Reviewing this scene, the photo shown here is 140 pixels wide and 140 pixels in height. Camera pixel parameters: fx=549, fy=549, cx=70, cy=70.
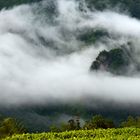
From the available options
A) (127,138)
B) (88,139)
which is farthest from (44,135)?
(127,138)

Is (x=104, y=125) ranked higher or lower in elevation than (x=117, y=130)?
higher

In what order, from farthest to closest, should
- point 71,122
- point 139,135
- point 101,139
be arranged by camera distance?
point 71,122 < point 139,135 < point 101,139

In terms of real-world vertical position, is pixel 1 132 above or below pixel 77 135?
above

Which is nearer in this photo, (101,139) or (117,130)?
(101,139)

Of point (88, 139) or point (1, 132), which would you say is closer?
point (88, 139)

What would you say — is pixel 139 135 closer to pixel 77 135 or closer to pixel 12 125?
pixel 77 135

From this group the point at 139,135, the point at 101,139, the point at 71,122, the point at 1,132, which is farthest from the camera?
the point at 71,122

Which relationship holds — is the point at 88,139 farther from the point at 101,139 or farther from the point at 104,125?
the point at 104,125

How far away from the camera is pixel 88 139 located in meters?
45.3

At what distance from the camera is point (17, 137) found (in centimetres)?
4828

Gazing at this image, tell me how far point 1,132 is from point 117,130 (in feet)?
260

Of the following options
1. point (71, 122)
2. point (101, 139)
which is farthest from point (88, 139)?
point (71, 122)

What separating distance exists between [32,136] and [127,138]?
29.4 feet

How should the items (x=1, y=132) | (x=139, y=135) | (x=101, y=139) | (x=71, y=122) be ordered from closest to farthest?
(x=101, y=139), (x=139, y=135), (x=1, y=132), (x=71, y=122)
